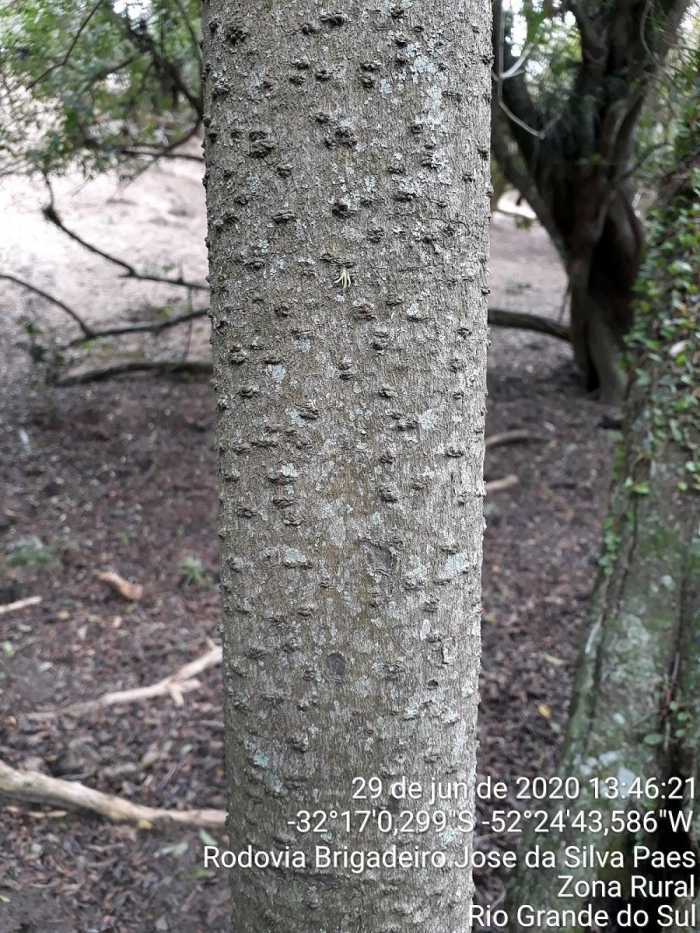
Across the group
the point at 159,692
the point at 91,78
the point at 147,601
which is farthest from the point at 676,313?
the point at 91,78

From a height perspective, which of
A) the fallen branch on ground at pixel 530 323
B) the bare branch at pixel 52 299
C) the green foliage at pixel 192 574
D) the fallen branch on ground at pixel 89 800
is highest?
the fallen branch on ground at pixel 530 323

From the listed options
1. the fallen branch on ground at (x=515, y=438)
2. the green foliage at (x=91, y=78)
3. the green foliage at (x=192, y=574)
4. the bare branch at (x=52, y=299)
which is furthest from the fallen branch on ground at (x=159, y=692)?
the bare branch at (x=52, y=299)

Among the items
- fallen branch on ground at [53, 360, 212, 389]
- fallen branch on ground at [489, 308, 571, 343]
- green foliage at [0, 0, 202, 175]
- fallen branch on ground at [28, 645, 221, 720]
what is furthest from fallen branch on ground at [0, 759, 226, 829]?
fallen branch on ground at [489, 308, 571, 343]

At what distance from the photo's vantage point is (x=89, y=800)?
245 cm

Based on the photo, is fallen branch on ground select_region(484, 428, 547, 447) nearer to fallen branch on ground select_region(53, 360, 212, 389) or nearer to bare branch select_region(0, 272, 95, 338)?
fallen branch on ground select_region(53, 360, 212, 389)

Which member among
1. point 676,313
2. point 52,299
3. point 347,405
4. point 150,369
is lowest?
point 150,369

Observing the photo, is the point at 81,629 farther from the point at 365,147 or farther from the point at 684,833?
the point at 365,147

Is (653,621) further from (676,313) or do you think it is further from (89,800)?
(89,800)

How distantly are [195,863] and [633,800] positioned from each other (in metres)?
1.35

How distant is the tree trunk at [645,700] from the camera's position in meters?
1.91

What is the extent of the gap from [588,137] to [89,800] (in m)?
4.51

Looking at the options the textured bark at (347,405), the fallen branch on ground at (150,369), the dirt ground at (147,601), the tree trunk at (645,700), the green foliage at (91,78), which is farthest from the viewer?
the fallen branch on ground at (150,369)

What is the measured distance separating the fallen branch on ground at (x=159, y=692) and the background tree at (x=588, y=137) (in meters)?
2.55

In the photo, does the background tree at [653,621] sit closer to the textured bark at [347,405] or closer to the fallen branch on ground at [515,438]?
the textured bark at [347,405]
